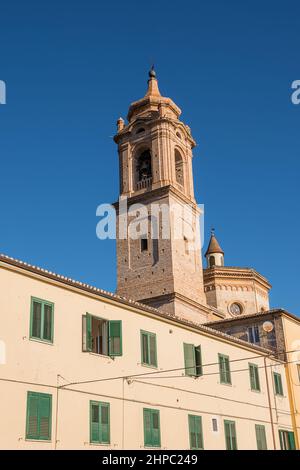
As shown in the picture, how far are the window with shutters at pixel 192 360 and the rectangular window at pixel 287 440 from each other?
7749mm

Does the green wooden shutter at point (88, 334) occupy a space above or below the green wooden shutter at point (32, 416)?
above

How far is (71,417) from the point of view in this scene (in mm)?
19078

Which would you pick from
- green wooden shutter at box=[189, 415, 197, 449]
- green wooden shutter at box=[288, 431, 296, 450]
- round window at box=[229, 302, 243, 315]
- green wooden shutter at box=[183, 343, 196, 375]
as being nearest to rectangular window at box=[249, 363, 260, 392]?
green wooden shutter at box=[288, 431, 296, 450]

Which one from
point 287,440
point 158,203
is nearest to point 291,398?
point 287,440

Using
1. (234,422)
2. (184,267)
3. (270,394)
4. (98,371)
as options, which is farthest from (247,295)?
(98,371)

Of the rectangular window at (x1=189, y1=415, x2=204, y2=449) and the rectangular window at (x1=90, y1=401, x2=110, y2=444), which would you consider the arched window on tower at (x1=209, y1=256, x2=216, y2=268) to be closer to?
the rectangular window at (x1=189, y1=415, x2=204, y2=449)

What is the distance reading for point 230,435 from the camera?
26.7 m

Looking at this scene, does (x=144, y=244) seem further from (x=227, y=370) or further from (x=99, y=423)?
(x=99, y=423)

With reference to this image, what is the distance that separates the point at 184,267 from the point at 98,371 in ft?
85.0

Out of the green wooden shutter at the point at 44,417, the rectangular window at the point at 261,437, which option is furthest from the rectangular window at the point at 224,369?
the green wooden shutter at the point at 44,417

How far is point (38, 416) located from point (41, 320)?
118 inches

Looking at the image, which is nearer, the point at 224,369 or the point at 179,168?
the point at 224,369

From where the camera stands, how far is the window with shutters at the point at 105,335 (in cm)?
2148

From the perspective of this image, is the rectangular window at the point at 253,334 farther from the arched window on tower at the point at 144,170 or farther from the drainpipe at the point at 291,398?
the arched window on tower at the point at 144,170
